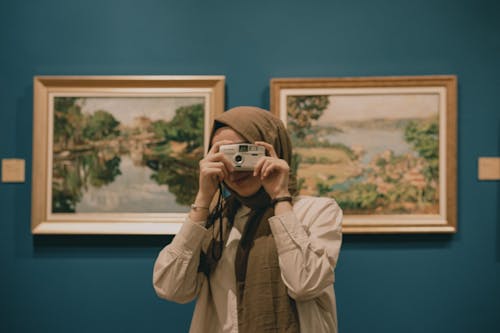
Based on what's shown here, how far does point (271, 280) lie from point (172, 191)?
821 millimetres

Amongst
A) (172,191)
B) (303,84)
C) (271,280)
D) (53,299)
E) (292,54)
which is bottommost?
(53,299)

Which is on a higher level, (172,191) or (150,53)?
(150,53)

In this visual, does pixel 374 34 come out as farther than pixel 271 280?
Yes

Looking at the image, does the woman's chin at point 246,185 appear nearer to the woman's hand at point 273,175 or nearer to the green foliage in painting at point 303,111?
the woman's hand at point 273,175

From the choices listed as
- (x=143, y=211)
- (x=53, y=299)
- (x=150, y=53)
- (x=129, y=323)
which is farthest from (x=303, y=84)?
(x=53, y=299)

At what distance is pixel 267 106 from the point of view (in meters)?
1.71

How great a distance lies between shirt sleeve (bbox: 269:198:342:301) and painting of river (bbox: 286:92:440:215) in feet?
2.29

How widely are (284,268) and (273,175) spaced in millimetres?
228

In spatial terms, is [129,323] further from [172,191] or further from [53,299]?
[172,191]

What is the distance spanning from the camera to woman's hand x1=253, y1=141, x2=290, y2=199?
998 millimetres

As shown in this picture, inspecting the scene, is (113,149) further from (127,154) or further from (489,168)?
(489,168)

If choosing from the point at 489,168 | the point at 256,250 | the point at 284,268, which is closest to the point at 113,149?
the point at 256,250

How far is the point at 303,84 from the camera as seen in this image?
1.69 m

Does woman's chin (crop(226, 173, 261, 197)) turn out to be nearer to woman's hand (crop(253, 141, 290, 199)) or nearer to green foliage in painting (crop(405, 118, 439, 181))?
woman's hand (crop(253, 141, 290, 199))
